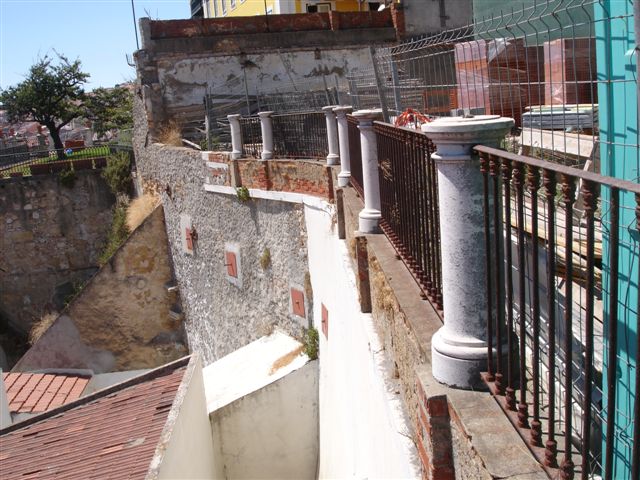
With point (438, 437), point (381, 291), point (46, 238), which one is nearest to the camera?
point (438, 437)

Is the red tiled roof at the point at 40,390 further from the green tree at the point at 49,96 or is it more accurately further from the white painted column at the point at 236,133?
the green tree at the point at 49,96

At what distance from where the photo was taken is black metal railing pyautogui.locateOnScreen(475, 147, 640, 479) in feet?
5.43

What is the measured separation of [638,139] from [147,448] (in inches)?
192

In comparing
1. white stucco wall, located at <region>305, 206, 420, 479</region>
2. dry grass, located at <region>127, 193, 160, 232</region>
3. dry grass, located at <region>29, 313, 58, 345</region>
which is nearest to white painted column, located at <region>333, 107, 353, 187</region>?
white stucco wall, located at <region>305, 206, 420, 479</region>

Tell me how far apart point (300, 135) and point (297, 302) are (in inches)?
105

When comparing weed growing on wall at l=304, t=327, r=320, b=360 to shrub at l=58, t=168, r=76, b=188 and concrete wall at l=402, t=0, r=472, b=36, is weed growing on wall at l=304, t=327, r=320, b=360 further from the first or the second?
concrete wall at l=402, t=0, r=472, b=36

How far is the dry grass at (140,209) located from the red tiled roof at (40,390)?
14.2 feet

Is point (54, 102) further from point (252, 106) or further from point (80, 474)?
point (80, 474)

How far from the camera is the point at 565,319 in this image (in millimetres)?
1975

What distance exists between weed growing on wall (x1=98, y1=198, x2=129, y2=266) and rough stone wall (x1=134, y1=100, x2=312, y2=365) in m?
1.67

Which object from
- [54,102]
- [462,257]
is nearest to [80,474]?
[462,257]

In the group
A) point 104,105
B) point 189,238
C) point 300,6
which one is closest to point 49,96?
point 104,105

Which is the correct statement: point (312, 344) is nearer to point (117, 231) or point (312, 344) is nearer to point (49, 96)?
point (117, 231)

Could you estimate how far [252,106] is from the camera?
17.7 m
